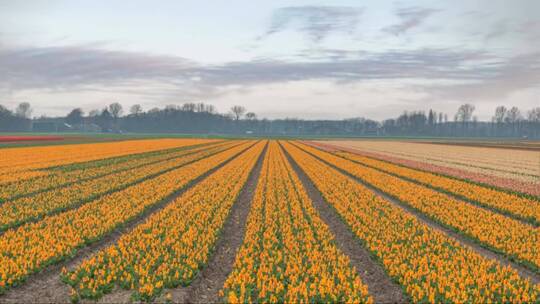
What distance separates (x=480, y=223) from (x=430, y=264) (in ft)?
20.0


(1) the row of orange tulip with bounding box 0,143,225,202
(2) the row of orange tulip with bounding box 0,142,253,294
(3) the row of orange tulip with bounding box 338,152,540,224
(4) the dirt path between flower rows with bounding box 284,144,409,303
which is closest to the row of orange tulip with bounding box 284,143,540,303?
(4) the dirt path between flower rows with bounding box 284,144,409,303

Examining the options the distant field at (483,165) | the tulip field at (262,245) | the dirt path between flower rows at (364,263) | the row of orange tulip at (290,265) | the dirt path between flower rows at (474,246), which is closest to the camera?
the row of orange tulip at (290,265)

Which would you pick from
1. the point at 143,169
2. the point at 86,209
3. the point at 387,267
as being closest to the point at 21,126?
the point at 143,169

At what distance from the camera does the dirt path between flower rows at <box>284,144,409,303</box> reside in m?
8.77

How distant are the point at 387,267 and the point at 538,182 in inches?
1012

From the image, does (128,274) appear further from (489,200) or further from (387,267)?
(489,200)

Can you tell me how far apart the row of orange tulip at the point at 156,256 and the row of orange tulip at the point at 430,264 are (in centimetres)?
549

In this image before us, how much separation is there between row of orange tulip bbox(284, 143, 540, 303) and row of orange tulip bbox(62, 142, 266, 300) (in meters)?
5.49

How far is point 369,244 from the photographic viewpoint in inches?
470

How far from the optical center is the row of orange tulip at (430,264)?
325 inches

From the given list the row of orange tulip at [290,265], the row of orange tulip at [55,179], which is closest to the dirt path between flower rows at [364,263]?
the row of orange tulip at [290,265]

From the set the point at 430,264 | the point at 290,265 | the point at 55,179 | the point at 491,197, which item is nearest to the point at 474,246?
the point at 430,264

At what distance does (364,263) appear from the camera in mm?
10758

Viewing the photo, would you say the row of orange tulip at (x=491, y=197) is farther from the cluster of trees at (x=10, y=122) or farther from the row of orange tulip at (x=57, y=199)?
the cluster of trees at (x=10, y=122)
